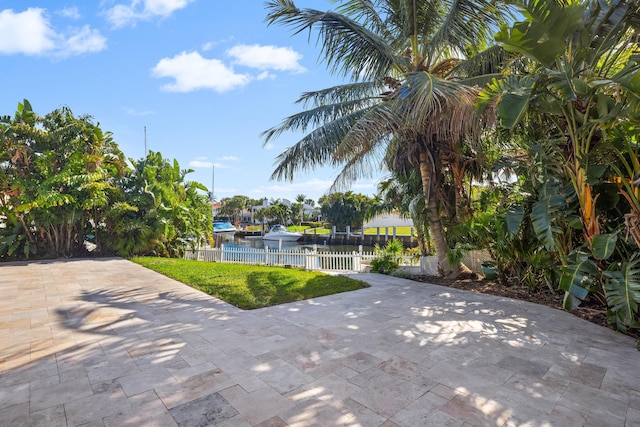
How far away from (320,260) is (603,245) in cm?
710

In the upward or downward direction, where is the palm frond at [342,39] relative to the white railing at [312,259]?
upward

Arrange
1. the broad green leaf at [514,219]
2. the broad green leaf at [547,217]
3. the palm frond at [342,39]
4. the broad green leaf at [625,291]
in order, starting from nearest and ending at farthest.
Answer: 1. the broad green leaf at [625,291]
2. the broad green leaf at [547,217]
3. the broad green leaf at [514,219]
4. the palm frond at [342,39]

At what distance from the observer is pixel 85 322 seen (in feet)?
14.2

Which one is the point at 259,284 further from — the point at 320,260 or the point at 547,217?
the point at 547,217

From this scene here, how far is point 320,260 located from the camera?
988 cm

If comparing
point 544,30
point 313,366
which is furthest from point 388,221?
point 313,366

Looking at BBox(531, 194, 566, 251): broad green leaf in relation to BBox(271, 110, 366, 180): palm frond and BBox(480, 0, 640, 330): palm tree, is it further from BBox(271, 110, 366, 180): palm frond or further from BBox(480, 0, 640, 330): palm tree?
BBox(271, 110, 366, 180): palm frond

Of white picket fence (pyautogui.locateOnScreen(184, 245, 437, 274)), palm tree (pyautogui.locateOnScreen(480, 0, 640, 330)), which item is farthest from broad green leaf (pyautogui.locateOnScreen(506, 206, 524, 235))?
white picket fence (pyautogui.locateOnScreen(184, 245, 437, 274))

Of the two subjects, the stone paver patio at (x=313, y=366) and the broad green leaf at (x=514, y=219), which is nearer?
the stone paver patio at (x=313, y=366)

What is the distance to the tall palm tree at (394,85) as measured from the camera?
5.79 meters

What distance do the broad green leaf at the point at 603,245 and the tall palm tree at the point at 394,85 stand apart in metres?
2.61

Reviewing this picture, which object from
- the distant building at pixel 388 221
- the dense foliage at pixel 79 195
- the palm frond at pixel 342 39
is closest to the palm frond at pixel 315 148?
the palm frond at pixel 342 39

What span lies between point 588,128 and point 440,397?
3884 millimetres

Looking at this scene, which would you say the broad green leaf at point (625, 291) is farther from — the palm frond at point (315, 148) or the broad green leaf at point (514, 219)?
the palm frond at point (315, 148)
